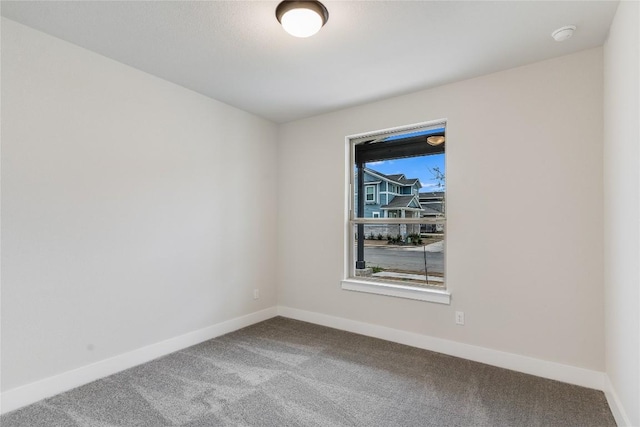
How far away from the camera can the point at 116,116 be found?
8.86ft

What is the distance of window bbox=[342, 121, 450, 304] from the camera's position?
3291 millimetres

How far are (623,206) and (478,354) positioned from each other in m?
1.65

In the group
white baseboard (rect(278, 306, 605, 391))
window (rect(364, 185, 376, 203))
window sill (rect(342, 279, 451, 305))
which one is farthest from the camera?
window (rect(364, 185, 376, 203))

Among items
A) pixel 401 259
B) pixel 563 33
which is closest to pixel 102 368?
pixel 401 259

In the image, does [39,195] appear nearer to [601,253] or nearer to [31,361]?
[31,361]

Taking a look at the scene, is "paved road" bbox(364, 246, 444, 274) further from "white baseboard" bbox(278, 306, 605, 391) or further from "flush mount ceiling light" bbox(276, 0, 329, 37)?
"flush mount ceiling light" bbox(276, 0, 329, 37)

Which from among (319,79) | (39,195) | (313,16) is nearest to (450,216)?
(319,79)

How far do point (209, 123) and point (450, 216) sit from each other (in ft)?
8.61

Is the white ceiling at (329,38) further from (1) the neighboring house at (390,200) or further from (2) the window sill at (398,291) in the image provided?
(2) the window sill at (398,291)

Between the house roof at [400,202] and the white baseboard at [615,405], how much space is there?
2042 mm

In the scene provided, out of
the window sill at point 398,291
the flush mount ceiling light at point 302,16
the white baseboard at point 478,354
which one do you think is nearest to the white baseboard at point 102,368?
the white baseboard at point 478,354

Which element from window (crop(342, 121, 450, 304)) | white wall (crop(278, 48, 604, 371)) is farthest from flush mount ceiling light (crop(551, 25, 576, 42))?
window (crop(342, 121, 450, 304))

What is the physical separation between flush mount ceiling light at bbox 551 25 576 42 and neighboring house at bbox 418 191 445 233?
4.85 feet

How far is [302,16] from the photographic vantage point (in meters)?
1.96
